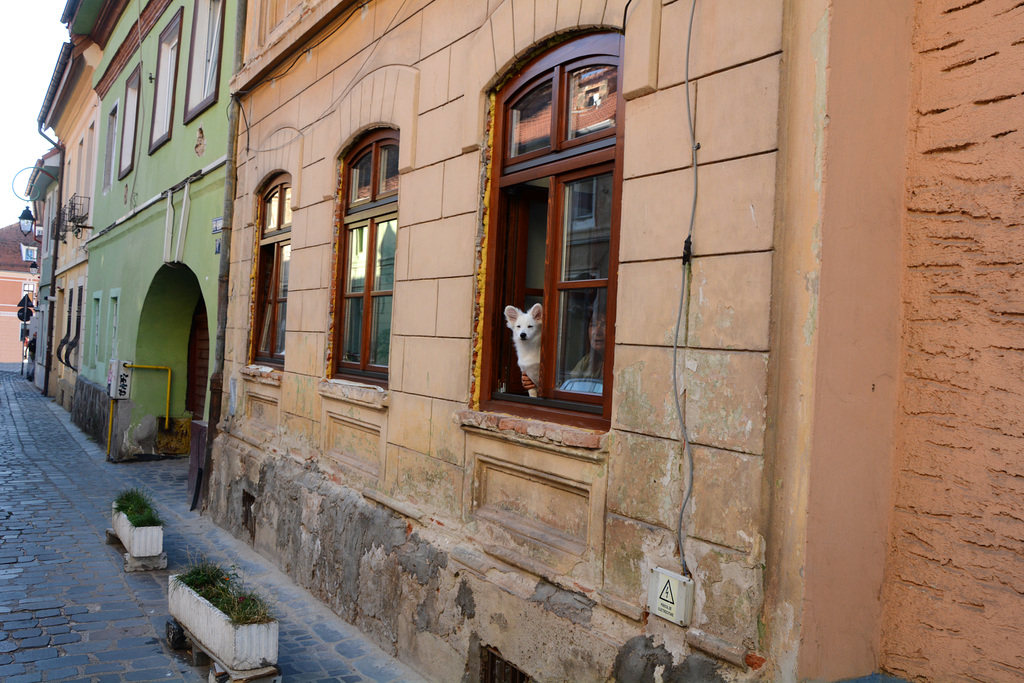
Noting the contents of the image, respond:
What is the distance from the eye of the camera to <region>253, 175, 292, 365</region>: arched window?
27.9ft

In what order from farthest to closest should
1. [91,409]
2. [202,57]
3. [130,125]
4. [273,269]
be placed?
[91,409]
[130,125]
[202,57]
[273,269]

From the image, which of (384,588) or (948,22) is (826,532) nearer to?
(948,22)

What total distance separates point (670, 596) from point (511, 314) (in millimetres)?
1953

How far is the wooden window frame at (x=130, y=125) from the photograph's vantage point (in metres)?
15.0

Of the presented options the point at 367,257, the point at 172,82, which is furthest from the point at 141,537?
the point at 172,82

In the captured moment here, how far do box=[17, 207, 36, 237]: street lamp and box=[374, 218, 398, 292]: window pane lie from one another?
27.5 metres

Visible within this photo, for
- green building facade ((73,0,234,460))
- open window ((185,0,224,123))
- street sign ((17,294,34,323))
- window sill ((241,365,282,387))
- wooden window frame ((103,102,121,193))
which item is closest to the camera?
window sill ((241,365,282,387))

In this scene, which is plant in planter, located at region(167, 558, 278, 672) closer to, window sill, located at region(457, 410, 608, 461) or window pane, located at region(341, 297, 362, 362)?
window sill, located at region(457, 410, 608, 461)

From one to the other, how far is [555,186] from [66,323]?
23.7 metres

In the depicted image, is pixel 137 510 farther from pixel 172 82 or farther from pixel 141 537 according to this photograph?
pixel 172 82

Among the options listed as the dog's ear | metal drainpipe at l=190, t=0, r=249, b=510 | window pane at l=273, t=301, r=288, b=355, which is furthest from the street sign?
the dog's ear

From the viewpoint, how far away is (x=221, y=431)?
9414mm

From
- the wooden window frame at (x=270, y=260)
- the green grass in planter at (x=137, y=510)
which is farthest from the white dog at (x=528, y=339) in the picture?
the green grass in planter at (x=137, y=510)

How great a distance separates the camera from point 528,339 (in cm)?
452
